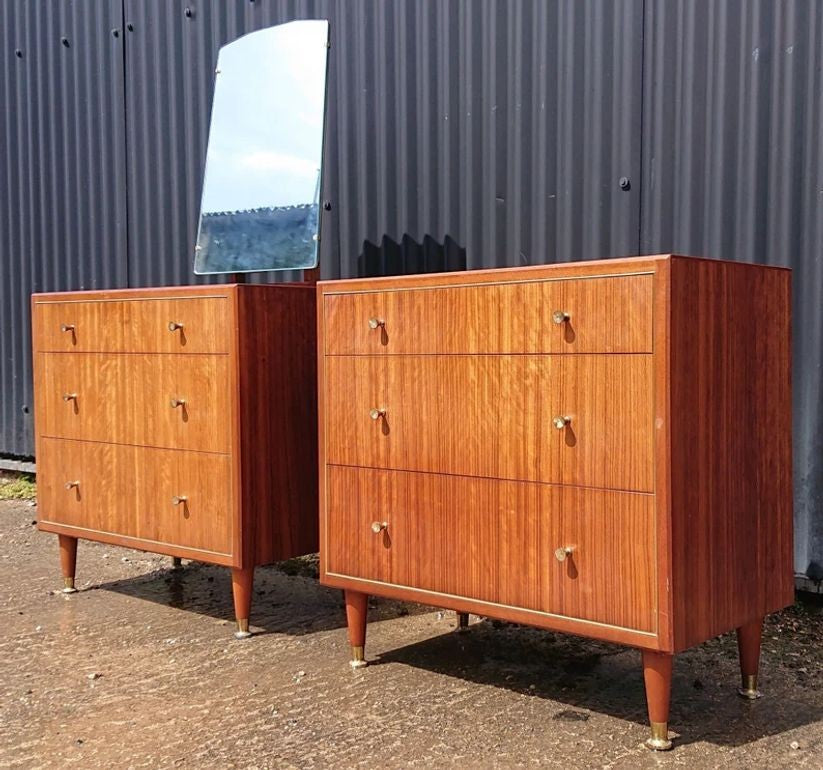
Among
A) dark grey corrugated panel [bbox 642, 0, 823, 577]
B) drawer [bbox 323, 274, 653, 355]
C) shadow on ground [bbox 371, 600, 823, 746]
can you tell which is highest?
dark grey corrugated panel [bbox 642, 0, 823, 577]

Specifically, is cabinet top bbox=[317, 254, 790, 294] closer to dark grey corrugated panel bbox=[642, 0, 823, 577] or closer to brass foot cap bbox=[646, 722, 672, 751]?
dark grey corrugated panel bbox=[642, 0, 823, 577]

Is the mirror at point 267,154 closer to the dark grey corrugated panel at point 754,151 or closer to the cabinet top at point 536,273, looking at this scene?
the cabinet top at point 536,273

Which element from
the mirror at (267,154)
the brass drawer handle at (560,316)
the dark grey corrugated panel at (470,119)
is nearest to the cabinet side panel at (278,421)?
the mirror at (267,154)

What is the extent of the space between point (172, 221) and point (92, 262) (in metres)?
0.78

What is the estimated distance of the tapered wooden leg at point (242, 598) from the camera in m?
3.59

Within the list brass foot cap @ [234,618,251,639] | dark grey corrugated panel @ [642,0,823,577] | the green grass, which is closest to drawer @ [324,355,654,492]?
brass foot cap @ [234,618,251,639]

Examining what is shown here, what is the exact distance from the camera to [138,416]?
3814mm

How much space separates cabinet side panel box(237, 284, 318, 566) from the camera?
3557 mm

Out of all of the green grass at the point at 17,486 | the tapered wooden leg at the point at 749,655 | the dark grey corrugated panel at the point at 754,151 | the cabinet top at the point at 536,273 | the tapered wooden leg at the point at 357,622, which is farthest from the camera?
the green grass at the point at 17,486

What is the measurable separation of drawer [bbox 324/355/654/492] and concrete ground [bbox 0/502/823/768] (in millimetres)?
663

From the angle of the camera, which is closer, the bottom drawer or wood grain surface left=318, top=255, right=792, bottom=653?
wood grain surface left=318, top=255, right=792, bottom=653

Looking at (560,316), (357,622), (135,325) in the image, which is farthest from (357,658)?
(135,325)

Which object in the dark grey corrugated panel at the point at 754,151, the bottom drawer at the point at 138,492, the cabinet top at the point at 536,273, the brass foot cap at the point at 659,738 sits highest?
the dark grey corrugated panel at the point at 754,151

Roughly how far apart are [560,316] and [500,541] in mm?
652
